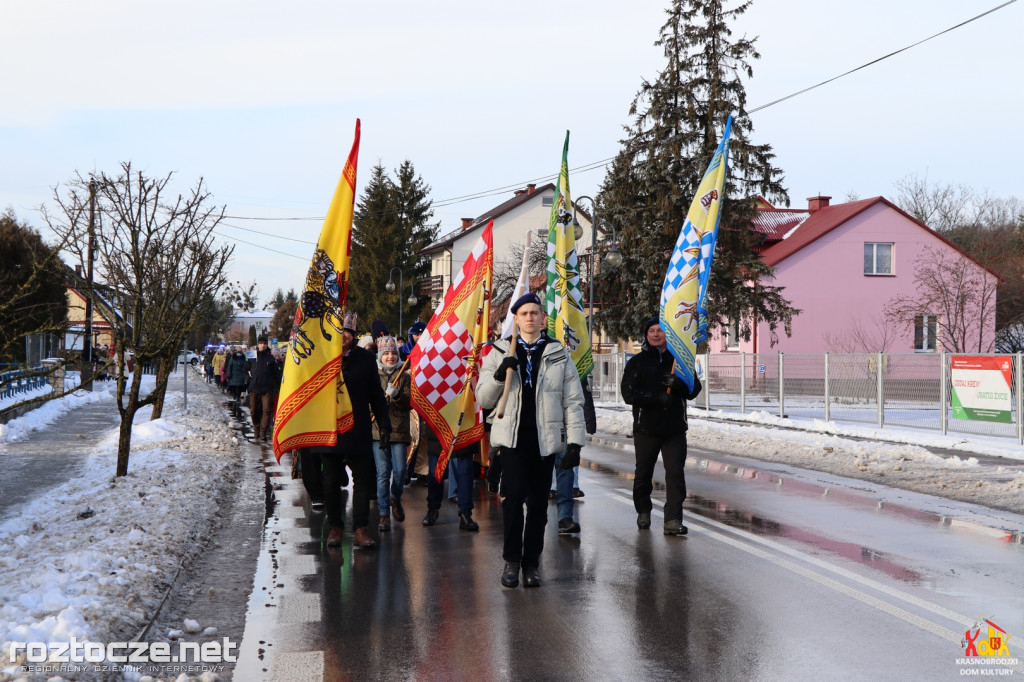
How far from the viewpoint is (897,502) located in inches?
453

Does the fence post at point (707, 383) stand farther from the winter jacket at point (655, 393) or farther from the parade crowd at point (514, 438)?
the winter jacket at point (655, 393)

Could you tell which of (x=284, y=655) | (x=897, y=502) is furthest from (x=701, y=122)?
(x=284, y=655)

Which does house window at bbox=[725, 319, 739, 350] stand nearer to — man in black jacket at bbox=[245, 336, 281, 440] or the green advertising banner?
the green advertising banner

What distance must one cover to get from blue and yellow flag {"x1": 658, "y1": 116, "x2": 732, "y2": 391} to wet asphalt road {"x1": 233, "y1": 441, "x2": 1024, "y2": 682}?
5.59 ft

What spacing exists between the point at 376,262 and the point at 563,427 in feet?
221

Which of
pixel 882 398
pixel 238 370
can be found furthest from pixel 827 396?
pixel 238 370

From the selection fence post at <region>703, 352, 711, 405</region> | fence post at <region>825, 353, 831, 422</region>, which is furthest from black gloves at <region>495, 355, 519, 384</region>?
fence post at <region>703, 352, 711, 405</region>

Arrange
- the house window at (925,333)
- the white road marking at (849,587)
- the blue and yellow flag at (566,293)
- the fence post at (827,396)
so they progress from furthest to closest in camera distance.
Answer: the house window at (925,333)
the fence post at (827,396)
the blue and yellow flag at (566,293)
the white road marking at (849,587)

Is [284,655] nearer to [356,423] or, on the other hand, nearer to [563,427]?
[563,427]

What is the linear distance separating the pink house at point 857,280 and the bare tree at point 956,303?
0.35 meters

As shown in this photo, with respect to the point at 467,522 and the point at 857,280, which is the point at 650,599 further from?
the point at 857,280

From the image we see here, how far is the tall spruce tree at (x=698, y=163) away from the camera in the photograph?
37.3m

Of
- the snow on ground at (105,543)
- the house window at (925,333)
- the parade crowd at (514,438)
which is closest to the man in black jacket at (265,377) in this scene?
the snow on ground at (105,543)

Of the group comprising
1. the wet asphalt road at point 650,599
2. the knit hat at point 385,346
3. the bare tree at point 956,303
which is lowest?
the wet asphalt road at point 650,599
